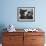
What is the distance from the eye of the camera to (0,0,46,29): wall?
418 cm

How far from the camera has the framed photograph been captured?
13.7 feet

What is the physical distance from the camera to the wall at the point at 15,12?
418 cm

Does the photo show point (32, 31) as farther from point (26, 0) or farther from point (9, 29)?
point (26, 0)

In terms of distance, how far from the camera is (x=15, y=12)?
4.20 metres

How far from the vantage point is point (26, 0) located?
4184 mm

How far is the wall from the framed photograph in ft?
0.32

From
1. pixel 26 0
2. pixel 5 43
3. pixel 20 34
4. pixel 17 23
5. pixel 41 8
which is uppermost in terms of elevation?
pixel 26 0

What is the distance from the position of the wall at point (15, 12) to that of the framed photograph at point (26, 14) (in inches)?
3.9

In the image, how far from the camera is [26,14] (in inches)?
166

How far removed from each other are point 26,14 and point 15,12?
37cm

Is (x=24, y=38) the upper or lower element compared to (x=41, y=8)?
lower

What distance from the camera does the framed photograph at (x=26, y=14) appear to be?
4188mm

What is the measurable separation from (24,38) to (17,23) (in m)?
0.72

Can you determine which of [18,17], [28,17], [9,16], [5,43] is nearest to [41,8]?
[28,17]
